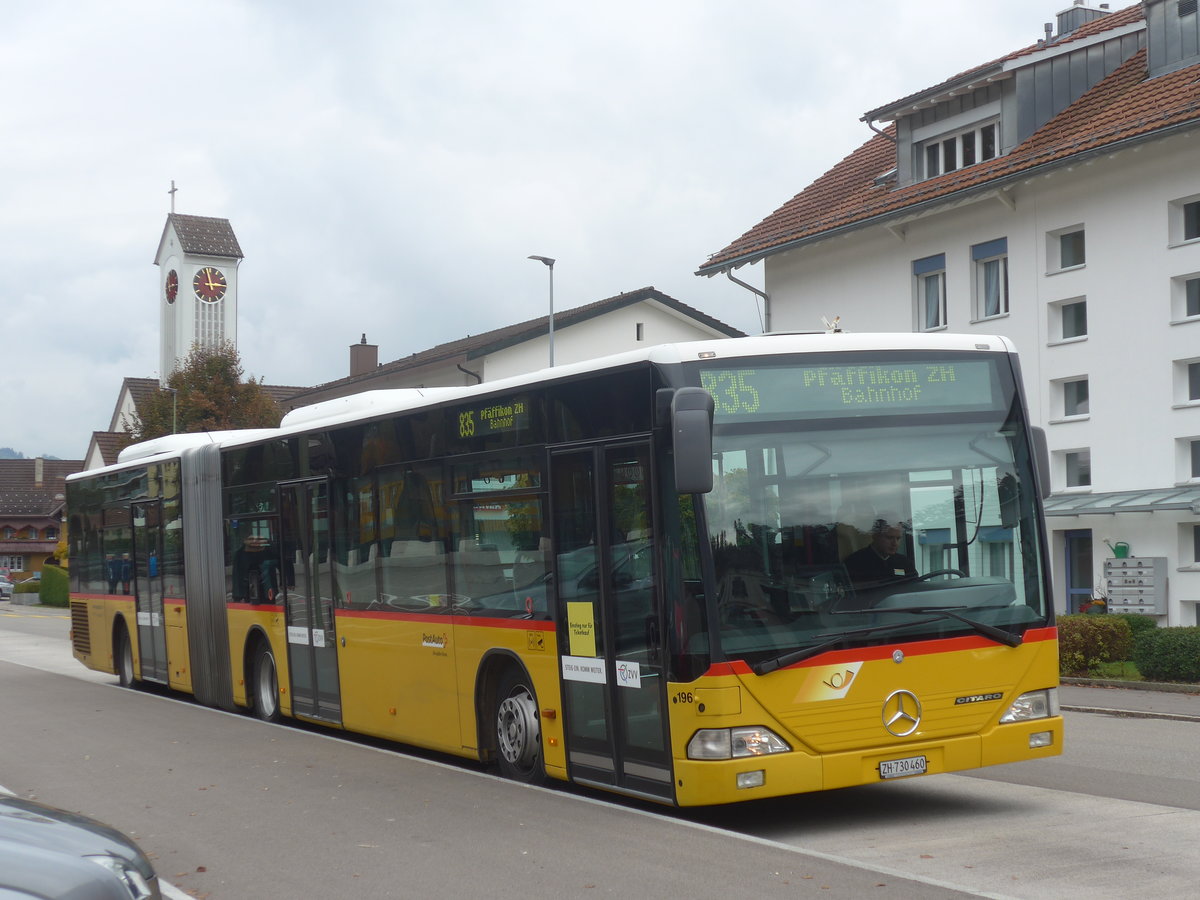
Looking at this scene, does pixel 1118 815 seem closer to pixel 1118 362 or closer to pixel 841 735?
pixel 841 735

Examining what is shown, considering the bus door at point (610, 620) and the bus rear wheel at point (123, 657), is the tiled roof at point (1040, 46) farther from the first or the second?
the bus door at point (610, 620)

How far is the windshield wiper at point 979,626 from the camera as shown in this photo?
346 inches

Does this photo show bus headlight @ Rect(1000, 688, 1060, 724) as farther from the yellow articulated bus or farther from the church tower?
the church tower

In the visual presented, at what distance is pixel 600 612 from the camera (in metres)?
9.38

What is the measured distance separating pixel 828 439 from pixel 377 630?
5314 mm

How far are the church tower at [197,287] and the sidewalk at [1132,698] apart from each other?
247 feet

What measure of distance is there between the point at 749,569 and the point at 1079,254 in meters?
23.6

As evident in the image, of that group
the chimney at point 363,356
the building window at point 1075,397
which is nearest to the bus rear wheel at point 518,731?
the building window at point 1075,397

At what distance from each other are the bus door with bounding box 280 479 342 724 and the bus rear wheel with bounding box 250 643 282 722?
73 cm

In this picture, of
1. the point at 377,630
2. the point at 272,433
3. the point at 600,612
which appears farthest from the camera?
the point at 272,433

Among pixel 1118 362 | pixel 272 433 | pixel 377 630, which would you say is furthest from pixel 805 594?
pixel 1118 362

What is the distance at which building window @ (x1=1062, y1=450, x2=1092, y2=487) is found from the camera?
96.9ft

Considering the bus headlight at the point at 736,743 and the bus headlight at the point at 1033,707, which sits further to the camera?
the bus headlight at the point at 1033,707

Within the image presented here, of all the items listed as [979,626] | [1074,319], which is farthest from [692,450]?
[1074,319]
